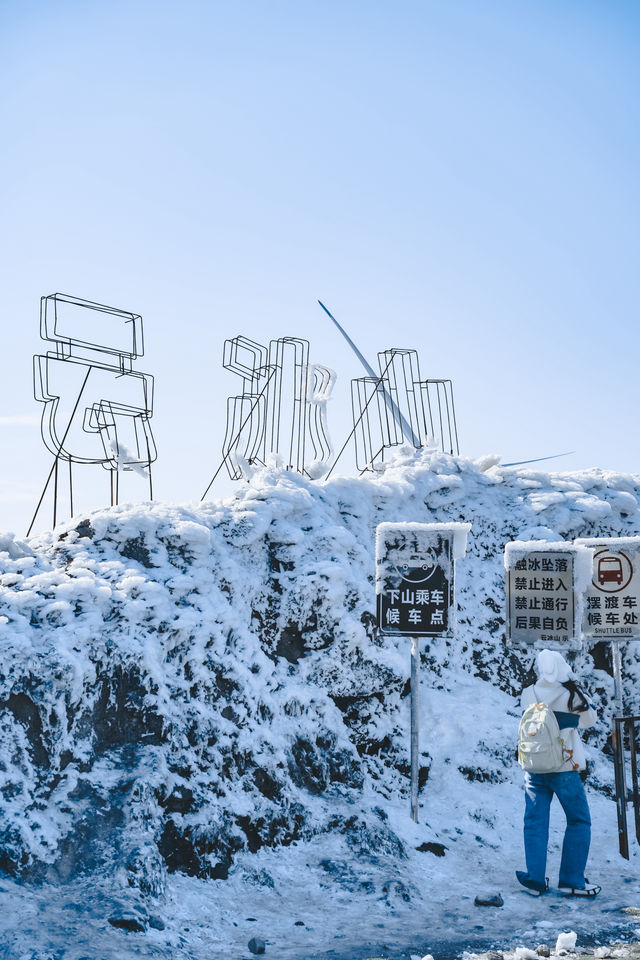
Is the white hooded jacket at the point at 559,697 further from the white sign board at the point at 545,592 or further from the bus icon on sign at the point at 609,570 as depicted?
the bus icon on sign at the point at 609,570

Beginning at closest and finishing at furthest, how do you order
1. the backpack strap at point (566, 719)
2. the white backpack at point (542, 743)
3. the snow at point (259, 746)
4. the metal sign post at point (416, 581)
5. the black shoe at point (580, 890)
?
the snow at point (259, 746) < the black shoe at point (580, 890) < the white backpack at point (542, 743) < the backpack strap at point (566, 719) < the metal sign post at point (416, 581)

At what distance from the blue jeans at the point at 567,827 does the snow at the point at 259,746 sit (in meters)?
0.22

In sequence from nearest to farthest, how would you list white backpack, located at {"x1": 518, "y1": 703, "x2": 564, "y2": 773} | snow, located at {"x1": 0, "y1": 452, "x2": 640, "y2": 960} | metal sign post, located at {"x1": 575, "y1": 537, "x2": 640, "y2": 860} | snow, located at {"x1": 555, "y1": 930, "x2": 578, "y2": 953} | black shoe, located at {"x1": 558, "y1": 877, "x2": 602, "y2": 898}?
snow, located at {"x1": 555, "y1": 930, "x2": 578, "y2": 953}
snow, located at {"x1": 0, "y1": 452, "x2": 640, "y2": 960}
black shoe, located at {"x1": 558, "y1": 877, "x2": 602, "y2": 898}
white backpack, located at {"x1": 518, "y1": 703, "x2": 564, "y2": 773}
metal sign post, located at {"x1": 575, "y1": 537, "x2": 640, "y2": 860}

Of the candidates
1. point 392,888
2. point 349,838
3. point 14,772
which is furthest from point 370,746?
point 14,772

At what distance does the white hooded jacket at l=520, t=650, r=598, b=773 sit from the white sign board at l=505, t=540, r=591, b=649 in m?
1.14

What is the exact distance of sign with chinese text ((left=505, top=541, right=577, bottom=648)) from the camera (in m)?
7.93

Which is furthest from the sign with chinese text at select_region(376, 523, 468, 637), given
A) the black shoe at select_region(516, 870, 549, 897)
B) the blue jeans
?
the black shoe at select_region(516, 870, 549, 897)

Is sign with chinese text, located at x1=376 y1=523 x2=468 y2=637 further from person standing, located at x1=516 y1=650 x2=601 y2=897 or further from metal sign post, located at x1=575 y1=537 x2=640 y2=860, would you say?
metal sign post, located at x1=575 y1=537 x2=640 y2=860

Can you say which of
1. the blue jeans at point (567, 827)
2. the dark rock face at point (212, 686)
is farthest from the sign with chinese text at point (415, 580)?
the blue jeans at point (567, 827)

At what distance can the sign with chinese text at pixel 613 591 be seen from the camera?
788 cm

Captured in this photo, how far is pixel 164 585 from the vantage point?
26.7 ft

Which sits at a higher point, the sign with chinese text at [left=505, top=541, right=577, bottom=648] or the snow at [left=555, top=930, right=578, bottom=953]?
the sign with chinese text at [left=505, top=541, right=577, bottom=648]

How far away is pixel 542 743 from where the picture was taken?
257 inches

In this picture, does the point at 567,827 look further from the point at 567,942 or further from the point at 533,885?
the point at 567,942
